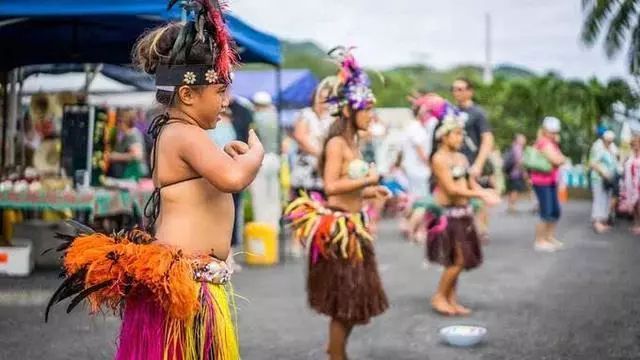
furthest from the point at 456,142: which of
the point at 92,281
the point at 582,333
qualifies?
the point at 92,281

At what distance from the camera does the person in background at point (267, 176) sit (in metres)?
9.67

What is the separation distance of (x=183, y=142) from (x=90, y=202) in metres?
5.26

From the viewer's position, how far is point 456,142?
6.34 meters

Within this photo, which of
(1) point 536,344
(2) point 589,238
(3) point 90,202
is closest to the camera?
(1) point 536,344

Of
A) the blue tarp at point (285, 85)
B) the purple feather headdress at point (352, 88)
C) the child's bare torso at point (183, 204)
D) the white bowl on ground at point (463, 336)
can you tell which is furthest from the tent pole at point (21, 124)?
the child's bare torso at point (183, 204)

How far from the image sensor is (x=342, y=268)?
468 cm

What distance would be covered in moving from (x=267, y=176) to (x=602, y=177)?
21.6ft

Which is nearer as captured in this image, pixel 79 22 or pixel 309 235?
pixel 309 235

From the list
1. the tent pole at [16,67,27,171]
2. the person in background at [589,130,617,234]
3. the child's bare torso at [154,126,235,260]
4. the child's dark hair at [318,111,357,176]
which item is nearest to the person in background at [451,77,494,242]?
the child's dark hair at [318,111,357,176]

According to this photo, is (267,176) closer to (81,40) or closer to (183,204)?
(81,40)

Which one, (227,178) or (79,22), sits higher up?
(79,22)

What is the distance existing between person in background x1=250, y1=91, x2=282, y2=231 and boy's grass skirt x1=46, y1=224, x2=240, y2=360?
6.72 m

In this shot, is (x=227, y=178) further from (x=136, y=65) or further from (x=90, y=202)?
(x=90, y=202)

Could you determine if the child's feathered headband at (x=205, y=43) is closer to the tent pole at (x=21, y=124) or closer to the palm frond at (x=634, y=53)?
the palm frond at (x=634, y=53)
